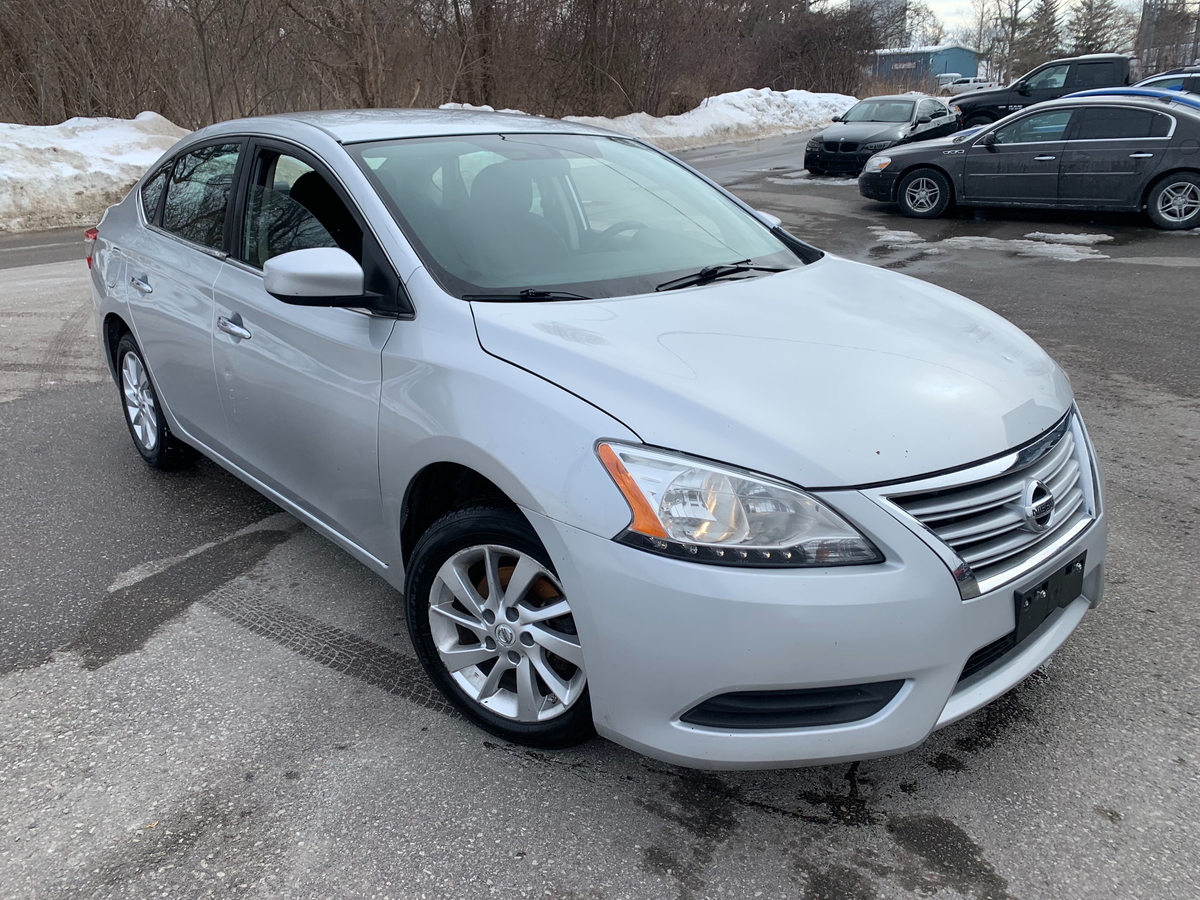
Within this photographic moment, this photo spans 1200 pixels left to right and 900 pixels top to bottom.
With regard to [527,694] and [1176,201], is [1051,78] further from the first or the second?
[527,694]

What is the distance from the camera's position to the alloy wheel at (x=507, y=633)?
2.42m

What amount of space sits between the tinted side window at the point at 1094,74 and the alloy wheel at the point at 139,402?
21.3 metres

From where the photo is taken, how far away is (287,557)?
12.6 ft

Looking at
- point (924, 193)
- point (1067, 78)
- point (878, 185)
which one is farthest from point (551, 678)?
point (1067, 78)

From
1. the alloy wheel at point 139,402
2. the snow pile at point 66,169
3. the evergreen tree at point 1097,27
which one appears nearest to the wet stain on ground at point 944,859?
the alloy wheel at point 139,402

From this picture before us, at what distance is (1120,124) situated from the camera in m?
11.1

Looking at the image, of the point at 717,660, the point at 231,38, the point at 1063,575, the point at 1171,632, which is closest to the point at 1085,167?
the point at 1171,632

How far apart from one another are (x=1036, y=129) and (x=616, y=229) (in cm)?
1044

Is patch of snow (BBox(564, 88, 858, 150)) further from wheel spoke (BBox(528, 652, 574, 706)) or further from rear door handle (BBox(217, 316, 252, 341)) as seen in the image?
wheel spoke (BBox(528, 652, 574, 706))

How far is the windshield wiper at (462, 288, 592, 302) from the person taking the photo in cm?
274

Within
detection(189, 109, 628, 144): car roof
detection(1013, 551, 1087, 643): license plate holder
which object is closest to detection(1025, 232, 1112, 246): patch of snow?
detection(189, 109, 628, 144): car roof

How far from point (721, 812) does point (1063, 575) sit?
106 centimetres

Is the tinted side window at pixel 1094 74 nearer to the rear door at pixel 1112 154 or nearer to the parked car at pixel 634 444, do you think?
the rear door at pixel 1112 154

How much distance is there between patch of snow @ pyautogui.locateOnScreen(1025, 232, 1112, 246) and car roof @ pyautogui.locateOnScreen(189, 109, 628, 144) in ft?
28.7
